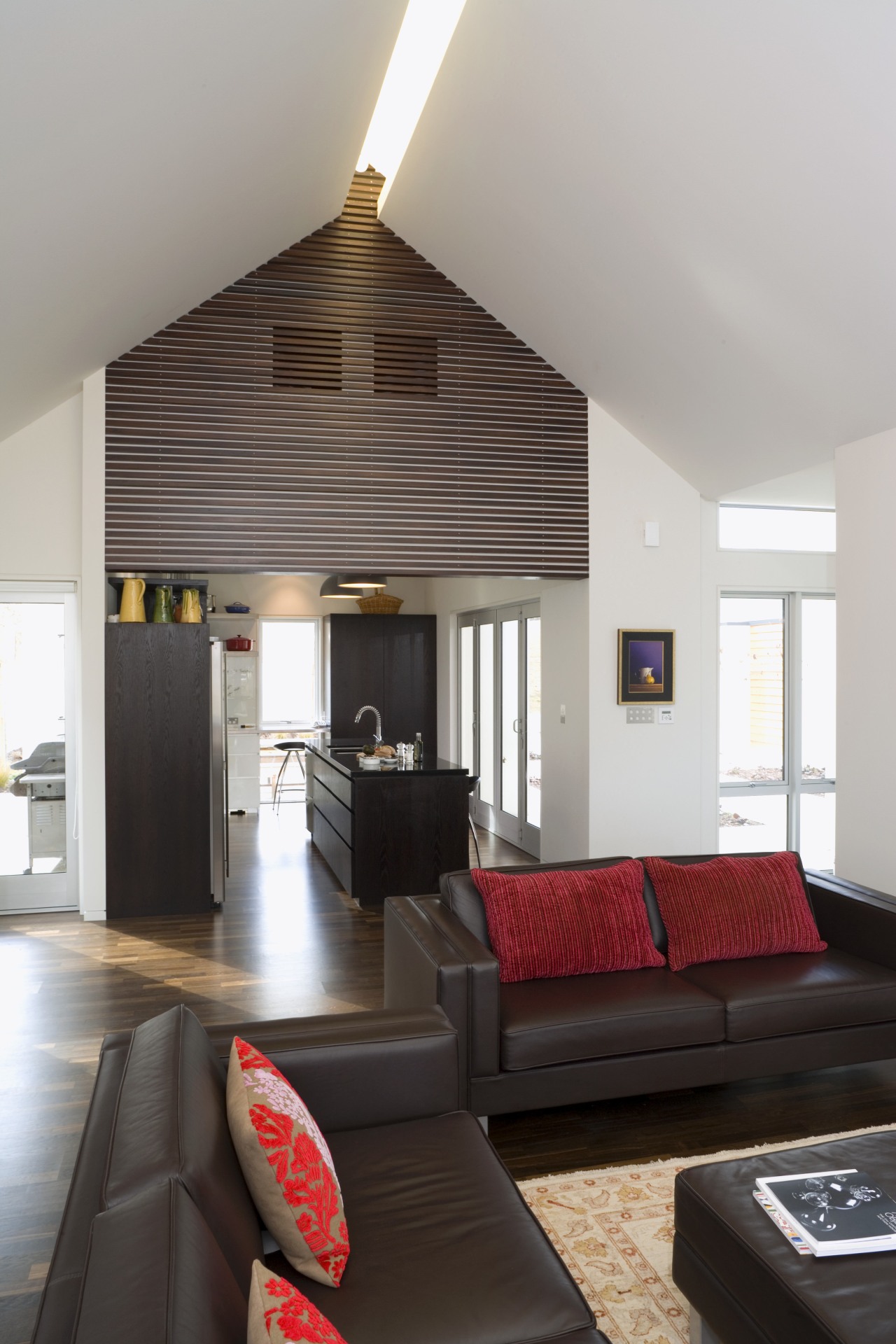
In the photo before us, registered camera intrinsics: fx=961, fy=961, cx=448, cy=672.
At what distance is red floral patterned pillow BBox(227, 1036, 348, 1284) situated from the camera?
1684mm

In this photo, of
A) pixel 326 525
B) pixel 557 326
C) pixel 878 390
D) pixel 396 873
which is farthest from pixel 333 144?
pixel 396 873

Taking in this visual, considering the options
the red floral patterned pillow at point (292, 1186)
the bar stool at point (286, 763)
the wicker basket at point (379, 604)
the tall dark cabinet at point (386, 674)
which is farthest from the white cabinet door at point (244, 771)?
the red floral patterned pillow at point (292, 1186)

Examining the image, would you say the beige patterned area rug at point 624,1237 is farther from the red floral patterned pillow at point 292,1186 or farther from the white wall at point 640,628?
the white wall at point 640,628

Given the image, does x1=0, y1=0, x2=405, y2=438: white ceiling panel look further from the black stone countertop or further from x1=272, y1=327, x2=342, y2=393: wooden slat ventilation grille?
the black stone countertop

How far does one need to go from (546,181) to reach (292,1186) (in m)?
4.32

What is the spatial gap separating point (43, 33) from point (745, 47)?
220cm

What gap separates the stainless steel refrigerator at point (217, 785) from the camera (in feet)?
19.8

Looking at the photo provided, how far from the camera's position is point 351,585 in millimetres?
7516

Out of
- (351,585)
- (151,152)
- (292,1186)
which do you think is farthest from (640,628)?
(292,1186)

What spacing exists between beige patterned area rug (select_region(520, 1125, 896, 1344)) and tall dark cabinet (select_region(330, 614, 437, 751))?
7.35 meters

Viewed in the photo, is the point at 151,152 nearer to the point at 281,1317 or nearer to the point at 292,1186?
the point at 292,1186

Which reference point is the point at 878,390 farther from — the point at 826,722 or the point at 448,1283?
the point at 448,1283

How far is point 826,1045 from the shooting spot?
328cm

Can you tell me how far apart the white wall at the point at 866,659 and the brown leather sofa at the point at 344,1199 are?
2872 mm
